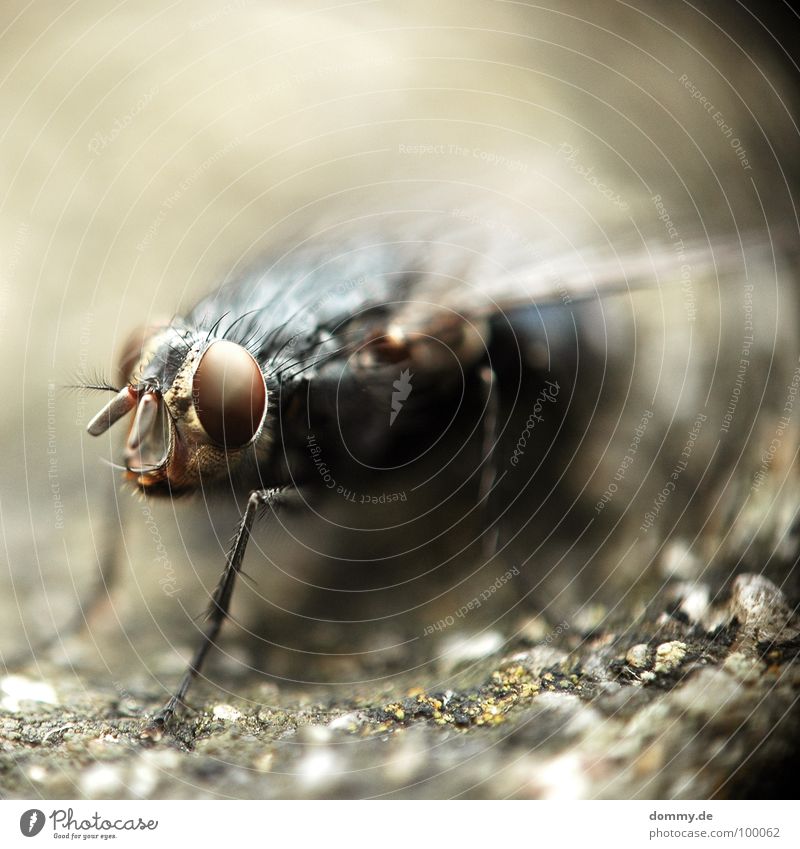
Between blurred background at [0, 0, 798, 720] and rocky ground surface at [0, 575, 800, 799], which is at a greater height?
blurred background at [0, 0, 798, 720]

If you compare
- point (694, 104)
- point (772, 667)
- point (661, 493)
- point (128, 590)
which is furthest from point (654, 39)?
point (128, 590)

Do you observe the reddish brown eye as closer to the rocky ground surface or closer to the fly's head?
the fly's head

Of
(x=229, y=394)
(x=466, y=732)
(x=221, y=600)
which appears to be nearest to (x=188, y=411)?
(x=229, y=394)

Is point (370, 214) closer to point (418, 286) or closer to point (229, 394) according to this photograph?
point (418, 286)

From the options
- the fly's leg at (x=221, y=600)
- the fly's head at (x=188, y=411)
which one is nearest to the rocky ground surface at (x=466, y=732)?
the fly's leg at (x=221, y=600)

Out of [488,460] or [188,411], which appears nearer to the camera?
[188,411]

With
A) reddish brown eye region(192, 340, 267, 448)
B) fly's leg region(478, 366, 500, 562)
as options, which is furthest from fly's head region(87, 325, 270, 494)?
fly's leg region(478, 366, 500, 562)

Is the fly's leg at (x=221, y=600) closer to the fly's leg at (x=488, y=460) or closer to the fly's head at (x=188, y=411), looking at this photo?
the fly's head at (x=188, y=411)

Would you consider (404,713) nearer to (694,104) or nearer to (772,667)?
(772,667)
